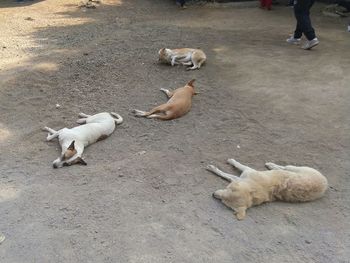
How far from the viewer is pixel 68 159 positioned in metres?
4.61

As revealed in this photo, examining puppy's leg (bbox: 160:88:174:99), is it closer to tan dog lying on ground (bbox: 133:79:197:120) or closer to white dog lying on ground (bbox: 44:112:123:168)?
tan dog lying on ground (bbox: 133:79:197:120)

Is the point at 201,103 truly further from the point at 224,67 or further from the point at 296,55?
the point at 296,55

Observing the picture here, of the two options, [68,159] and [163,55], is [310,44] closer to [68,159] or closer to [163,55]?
[163,55]

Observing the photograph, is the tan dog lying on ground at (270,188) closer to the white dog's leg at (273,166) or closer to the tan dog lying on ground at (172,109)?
the white dog's leg at (273,166)

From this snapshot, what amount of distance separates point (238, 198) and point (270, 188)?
32cm

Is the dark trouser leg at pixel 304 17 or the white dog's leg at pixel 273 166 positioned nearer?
the white dog's leg at pixel 273 166

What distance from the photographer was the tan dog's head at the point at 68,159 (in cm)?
458

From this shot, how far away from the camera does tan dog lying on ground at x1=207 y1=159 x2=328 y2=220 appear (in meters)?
3.98

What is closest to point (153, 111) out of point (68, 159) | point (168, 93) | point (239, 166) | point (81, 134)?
point (168, 93)

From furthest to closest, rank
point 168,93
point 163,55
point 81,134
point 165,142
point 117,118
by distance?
point 163,55, point 168,93, point 117,118, point 165,142, point 81,134

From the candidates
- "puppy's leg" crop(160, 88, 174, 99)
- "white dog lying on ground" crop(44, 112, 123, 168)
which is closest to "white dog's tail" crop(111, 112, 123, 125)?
"white dog lying on ground" crop(44, 112, 123, 168)

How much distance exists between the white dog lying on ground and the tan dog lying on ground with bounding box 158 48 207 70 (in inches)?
77.8

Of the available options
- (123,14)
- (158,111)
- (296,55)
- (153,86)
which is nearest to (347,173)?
(158,111)

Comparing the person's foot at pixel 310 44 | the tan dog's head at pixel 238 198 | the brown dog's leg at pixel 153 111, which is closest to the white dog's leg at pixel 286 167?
the tan dog's head at pixel 238 198
